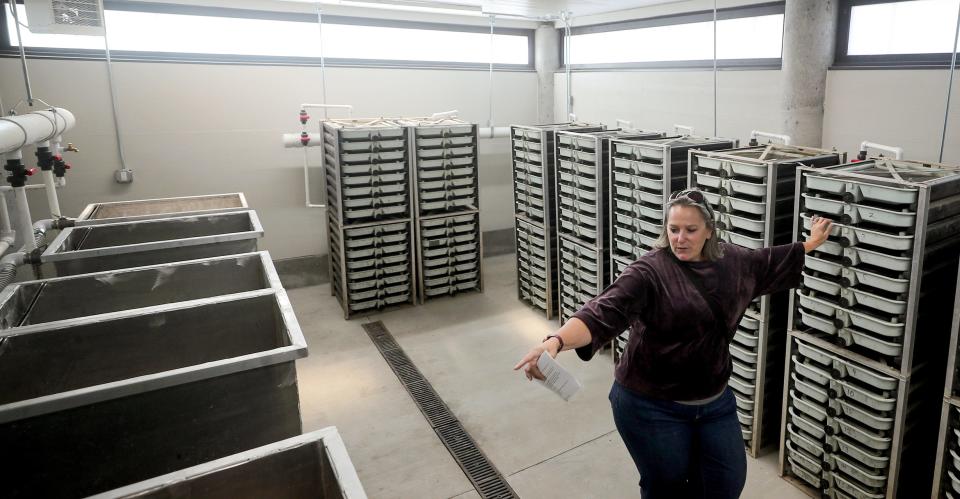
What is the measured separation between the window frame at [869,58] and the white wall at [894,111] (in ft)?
0.14

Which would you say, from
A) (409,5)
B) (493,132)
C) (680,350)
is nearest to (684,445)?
(680,350)

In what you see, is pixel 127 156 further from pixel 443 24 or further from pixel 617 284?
pixel 617 284

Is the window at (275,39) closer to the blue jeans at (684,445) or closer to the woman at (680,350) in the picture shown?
the woman at (680,350)

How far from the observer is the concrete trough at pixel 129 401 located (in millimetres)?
1792

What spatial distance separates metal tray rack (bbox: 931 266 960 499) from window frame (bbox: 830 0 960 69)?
2.06 metres

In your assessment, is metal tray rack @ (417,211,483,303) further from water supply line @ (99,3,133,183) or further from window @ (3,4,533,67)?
water supply line @ (99,3,133,183)

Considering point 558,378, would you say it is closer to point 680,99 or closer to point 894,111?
point 894,111

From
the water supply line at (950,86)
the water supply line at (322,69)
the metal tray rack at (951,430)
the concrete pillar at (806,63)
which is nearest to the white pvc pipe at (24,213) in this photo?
the water supply line at (322,69)

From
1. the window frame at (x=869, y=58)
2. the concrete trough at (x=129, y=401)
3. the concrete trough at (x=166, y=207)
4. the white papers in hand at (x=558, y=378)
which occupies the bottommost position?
the concrete trough at (x=129, y=401)

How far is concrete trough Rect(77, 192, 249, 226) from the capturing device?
437 centimetres

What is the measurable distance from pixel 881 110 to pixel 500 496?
343 cm

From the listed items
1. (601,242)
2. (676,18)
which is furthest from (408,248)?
(676,18)

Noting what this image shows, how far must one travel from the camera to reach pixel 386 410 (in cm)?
392

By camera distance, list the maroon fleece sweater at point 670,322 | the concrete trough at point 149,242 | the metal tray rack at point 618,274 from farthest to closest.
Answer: the metal tray rack at point 618,274 < the concrete trough at point 149,242 < the maroon fleece sweater at point 670,322
